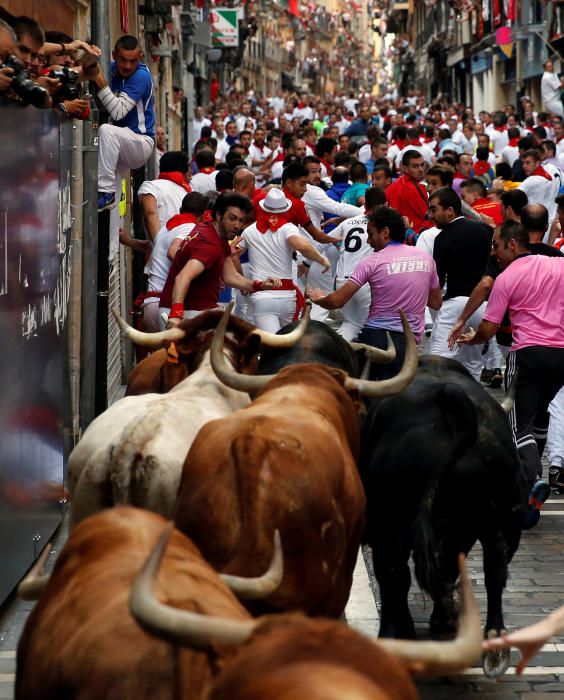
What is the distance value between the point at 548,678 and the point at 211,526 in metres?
2.22

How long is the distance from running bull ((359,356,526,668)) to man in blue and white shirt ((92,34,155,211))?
5706 mm

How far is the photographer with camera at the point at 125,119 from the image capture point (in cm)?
1205

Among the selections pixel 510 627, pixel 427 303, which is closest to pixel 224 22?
pixel 427 303

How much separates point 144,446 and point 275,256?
6.29 metres

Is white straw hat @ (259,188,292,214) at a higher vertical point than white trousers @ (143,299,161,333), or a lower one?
higher

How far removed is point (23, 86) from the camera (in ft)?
23.6

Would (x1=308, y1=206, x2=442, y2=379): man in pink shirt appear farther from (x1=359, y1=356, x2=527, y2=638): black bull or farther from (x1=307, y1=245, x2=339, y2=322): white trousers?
(x1=307, y1=245, x2=339, y2=322): white trousers

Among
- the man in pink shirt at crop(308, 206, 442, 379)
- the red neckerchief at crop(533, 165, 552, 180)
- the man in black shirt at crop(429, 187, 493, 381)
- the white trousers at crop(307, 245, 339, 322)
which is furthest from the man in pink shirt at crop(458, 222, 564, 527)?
the red neckerchief at crop(533, 165, 552, 180)

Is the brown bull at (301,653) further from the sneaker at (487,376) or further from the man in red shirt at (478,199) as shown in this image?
the man in red shirt at (478,199)

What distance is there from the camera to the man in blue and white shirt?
1206 cm

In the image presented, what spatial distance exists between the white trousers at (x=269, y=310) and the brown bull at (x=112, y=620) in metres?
7.11

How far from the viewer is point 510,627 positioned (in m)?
7.23

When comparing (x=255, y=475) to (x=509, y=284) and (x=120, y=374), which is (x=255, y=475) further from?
(x=120, y=374)

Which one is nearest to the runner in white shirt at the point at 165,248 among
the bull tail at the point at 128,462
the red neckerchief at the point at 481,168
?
the bull tail at the point at 128,462
